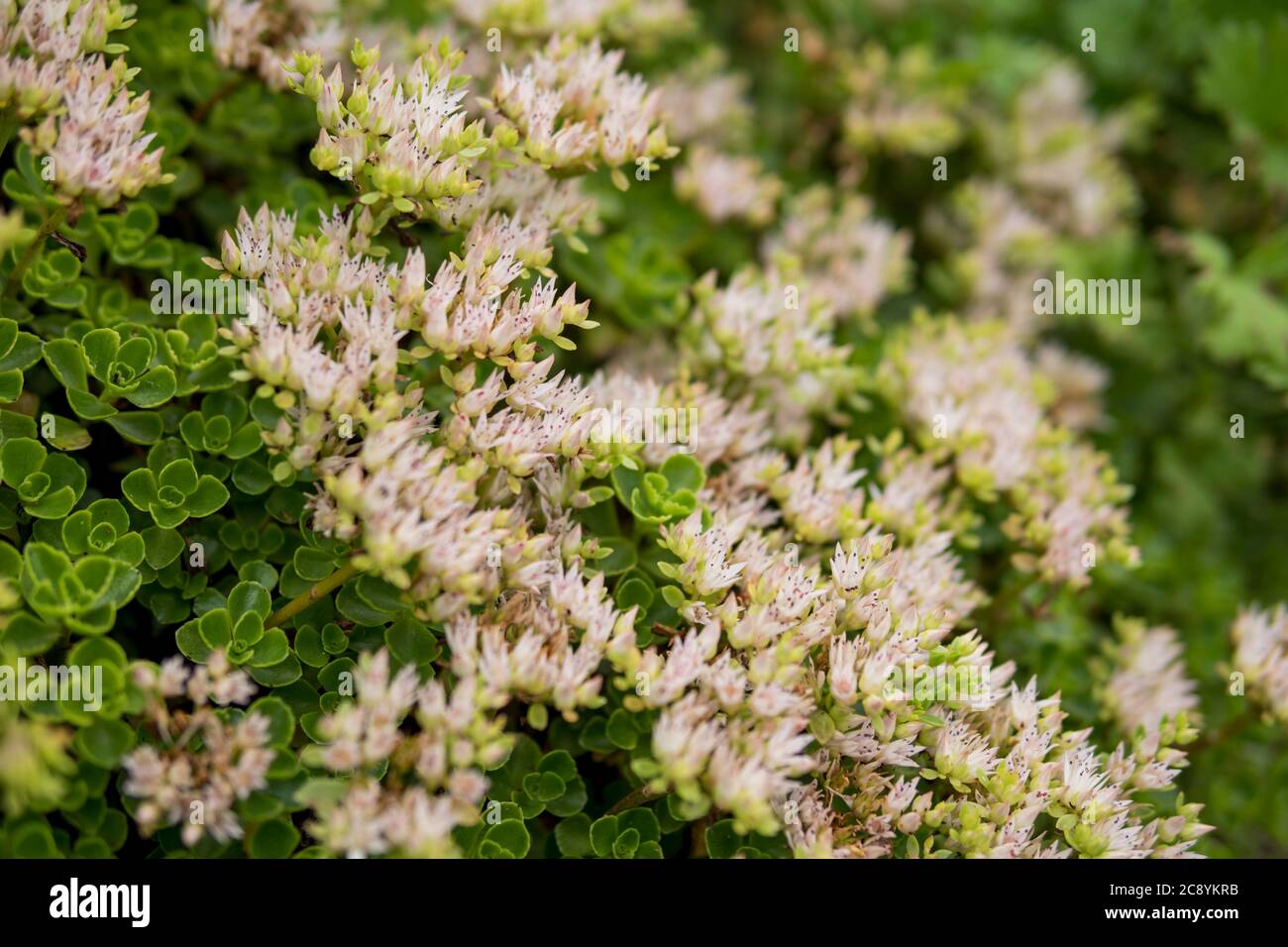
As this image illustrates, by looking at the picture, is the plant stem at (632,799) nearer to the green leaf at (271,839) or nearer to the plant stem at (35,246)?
the green leaf at (271,839)

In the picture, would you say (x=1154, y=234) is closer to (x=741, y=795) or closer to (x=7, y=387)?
(x=741, y=795)

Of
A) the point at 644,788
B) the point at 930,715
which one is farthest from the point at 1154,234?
the point at 644,788

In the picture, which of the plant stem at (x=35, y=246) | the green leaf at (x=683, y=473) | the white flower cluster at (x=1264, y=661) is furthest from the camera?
the white flower cluster at (x=1264, y=661)

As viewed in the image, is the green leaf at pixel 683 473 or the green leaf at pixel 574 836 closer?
the green leaf at pixel 574 836

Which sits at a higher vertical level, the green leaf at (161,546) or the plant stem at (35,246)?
the plant stem at (35,246)

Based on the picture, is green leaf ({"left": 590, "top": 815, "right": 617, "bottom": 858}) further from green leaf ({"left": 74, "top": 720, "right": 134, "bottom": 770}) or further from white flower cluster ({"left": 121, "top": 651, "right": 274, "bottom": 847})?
green leaf ({"left": 74, "top": 720, "right": 134, "bottom": 770})

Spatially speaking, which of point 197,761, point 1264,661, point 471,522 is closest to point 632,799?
point 471,522

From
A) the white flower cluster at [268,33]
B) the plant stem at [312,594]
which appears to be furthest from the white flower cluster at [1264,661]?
the white flower cluster at [268,33]

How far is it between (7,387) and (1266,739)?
280 cm

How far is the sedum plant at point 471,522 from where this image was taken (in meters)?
1.59

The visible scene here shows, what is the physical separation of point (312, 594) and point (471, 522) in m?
0.33

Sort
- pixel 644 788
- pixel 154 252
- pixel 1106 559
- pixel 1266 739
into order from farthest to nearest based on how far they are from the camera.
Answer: pixel 1266 739 < pixel 1106 559 < pixel 154 252 < pixel 644 788

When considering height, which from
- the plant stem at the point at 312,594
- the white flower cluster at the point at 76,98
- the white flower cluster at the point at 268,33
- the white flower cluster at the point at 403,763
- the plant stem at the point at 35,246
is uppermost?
the white flower cluster at the point at 268,33
